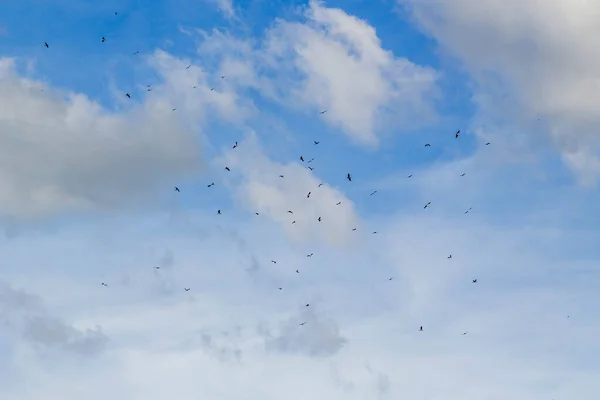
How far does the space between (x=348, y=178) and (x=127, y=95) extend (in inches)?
3348

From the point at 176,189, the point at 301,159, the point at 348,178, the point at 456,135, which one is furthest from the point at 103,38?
the point at 456,135

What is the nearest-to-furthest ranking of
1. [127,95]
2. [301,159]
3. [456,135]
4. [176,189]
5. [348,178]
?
[456,135], [348,178], [301,159], [127,95], [176,189]

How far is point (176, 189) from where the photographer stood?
13925 centimetres

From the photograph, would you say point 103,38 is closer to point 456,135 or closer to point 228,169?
point 228,169

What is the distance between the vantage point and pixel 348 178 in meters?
111

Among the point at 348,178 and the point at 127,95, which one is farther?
the point at 127,95

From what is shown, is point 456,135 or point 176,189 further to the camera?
point 176,189

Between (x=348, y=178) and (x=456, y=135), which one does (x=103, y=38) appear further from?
(x=456, y=135)

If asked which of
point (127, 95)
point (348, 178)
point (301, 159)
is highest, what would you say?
point (127, 95)

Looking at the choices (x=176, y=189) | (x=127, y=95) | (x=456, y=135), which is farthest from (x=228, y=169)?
(x=456, y=135)

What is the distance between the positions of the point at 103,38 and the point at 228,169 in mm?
58430

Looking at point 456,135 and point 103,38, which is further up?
point 103,38

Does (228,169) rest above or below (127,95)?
below

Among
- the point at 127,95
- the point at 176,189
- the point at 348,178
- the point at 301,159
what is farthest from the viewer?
the point at 176,189
